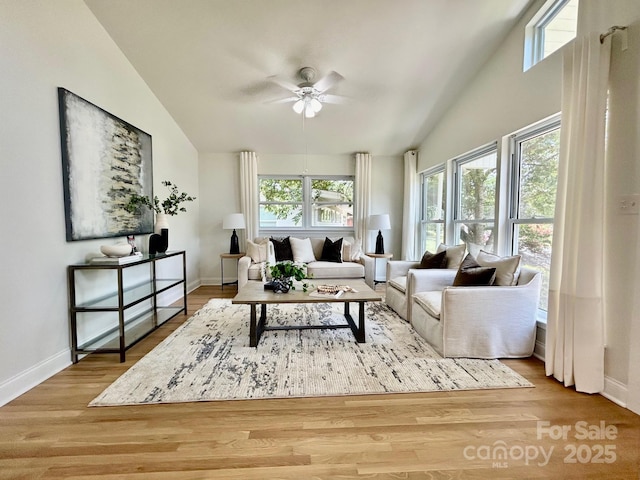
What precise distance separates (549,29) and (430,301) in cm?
277

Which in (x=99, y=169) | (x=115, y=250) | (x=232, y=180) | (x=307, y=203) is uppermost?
(x=232, y=180)

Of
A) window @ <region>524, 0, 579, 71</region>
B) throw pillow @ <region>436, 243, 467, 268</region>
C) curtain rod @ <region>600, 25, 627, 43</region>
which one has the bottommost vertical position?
throw pillow @ <region>436, 243, 467, 268</region>

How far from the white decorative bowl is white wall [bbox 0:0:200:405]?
0.19 metres

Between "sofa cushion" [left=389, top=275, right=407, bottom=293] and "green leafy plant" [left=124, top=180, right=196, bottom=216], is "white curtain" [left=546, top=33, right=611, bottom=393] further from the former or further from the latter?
"green leafy plant" [left=124, top=180, right=196, bottom=216]

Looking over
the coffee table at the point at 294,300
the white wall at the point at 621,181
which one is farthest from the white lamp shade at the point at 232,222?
the white wall at the point at 621,181

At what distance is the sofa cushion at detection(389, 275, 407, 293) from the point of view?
139 inches

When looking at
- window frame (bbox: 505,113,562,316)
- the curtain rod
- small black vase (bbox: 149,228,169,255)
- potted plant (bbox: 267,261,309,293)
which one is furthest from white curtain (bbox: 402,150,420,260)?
small black vase (bbox: 149,228,169,255)

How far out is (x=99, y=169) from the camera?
9.22ft

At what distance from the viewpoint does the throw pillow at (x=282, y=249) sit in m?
4.94

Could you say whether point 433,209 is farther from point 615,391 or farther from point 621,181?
point 615,391

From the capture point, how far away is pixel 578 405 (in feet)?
6.21

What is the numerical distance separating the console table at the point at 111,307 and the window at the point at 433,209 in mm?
4004

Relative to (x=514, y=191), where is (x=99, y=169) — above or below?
above

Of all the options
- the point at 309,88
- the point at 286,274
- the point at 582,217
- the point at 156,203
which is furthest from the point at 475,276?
the point at 156,203
